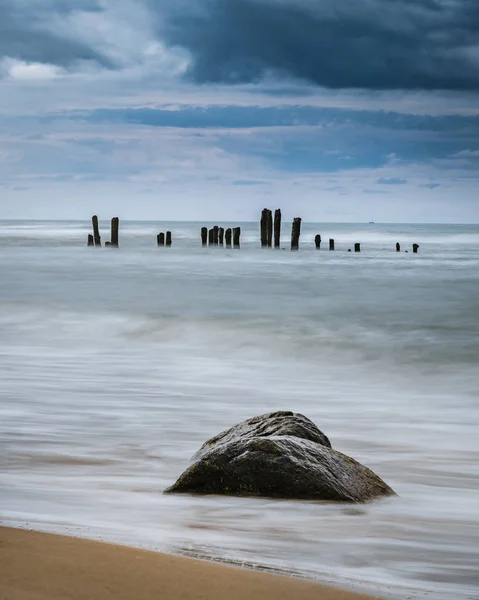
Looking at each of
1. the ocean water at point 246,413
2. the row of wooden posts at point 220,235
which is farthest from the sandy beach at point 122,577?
the row of wooden posts at point 220,235

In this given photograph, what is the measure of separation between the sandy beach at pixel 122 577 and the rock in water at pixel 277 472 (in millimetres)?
1160

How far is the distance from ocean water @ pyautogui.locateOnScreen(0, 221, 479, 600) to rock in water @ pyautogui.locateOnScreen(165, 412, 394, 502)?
104 millimetres

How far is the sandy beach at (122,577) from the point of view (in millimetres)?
2637

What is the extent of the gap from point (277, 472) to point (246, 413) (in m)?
3.48

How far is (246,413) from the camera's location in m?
7.68

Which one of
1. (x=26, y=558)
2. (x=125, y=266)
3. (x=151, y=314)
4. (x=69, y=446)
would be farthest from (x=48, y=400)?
(x=125, y=266)

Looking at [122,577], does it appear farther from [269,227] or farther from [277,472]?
[269,227]

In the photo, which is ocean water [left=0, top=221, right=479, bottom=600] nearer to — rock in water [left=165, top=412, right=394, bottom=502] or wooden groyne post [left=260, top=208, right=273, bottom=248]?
rock in water [left=165, top=412, right=394, bottom=502]

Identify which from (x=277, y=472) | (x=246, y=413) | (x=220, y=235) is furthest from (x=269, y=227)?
(x=277, y=472)

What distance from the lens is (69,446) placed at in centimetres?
588

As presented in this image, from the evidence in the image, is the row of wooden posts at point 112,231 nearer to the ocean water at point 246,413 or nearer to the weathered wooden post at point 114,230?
the weathered wooden post at point 114,230

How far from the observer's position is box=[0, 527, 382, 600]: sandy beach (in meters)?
2.64

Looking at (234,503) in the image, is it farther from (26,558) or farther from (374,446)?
(374,446)

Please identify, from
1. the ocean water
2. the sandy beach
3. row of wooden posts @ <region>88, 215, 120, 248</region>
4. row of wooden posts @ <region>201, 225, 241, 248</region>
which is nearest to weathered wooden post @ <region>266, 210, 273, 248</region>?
row of wooden posts @ <region>201, 225, 241, 248</region>
